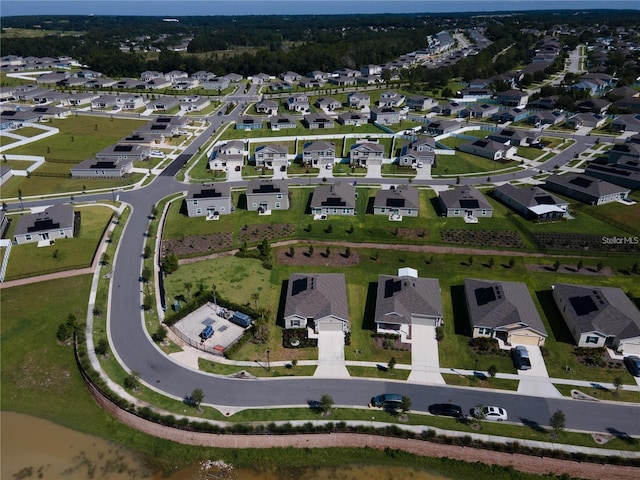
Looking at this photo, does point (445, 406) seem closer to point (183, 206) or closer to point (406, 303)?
point (406, 303)

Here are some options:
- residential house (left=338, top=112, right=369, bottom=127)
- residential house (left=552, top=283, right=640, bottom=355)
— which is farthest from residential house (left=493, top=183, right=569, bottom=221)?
residential house (left=338, top=112, right=369, bottom=127)

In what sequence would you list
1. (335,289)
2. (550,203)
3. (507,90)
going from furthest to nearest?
(507,90)
(550,203)
(335,289)

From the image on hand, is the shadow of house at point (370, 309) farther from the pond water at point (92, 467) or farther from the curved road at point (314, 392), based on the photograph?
the pond water at point (92, 467)

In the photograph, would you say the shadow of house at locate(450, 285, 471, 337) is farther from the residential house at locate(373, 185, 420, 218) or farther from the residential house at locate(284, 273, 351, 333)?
the residential house at locate(373, 185, 420, 218)

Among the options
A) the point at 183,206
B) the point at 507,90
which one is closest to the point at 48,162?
the point at 183,206

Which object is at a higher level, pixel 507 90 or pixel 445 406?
pixel 507 90

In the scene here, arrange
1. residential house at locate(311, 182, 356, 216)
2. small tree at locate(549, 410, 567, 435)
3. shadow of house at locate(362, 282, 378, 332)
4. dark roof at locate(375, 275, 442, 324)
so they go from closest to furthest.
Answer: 1. small tree at locate(549, 410, 567, 435)
2. dark roof at locate(375, 275, 442, 324)
3. shadow of house at locate(362, 282, 378, 332)
4. residential house at locate(311, 182, 356, 216)
